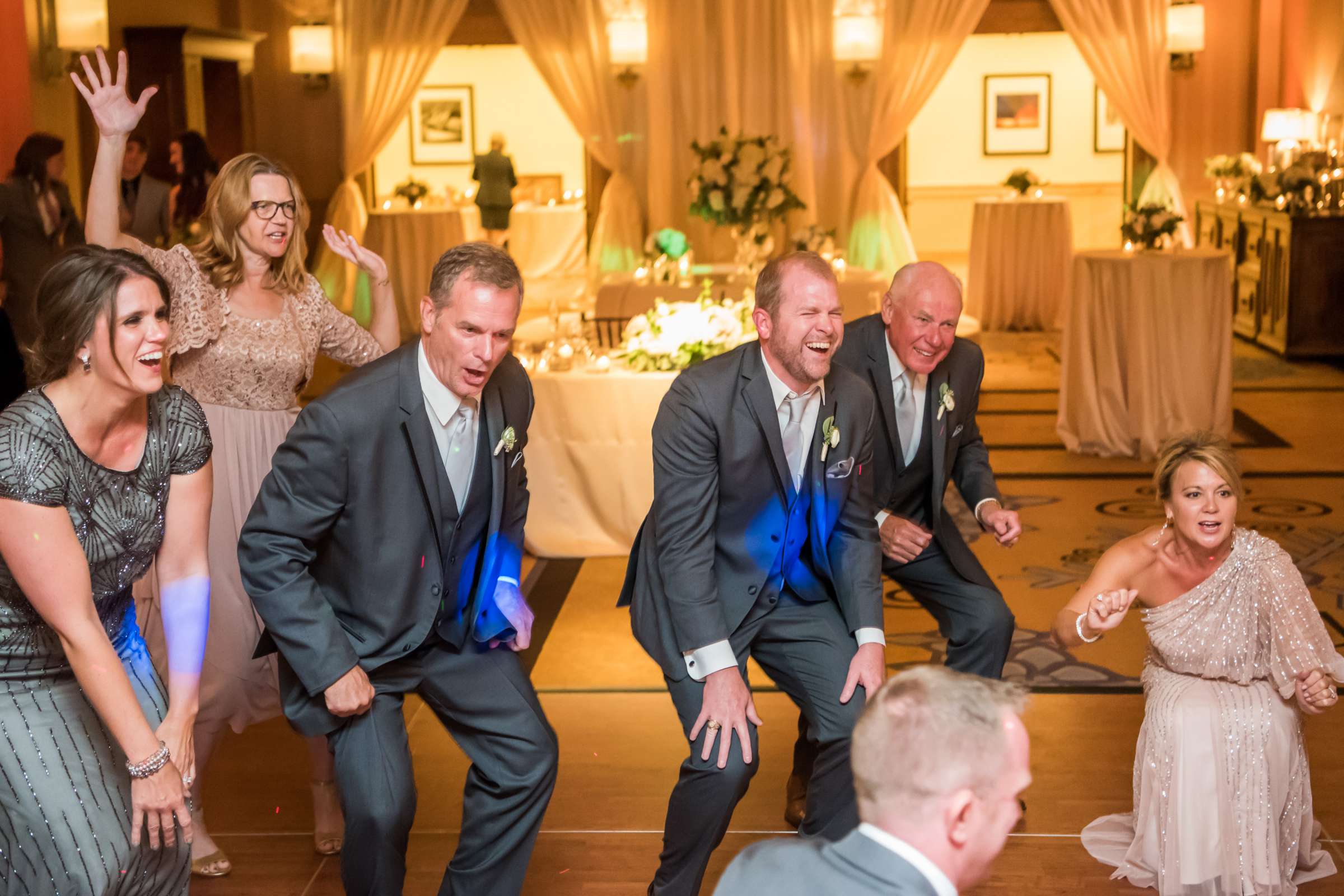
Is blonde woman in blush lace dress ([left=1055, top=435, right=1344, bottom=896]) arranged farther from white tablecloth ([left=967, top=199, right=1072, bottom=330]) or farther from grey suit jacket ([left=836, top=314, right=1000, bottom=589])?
white tablecloth ([left=967, top=199, right=1072, bottom=330])

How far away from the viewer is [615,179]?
10844 millimetres

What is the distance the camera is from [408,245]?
429 inches

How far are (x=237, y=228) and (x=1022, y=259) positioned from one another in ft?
28.3

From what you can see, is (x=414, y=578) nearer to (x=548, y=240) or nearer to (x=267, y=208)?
(x=267, y=208)

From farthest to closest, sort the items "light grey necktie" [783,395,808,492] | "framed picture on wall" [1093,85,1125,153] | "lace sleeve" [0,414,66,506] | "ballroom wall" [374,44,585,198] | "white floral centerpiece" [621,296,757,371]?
1. "framed picture on wall" [1093,85,1125,153]
2. "ballroom wall" [374,44,585,198]
3. "white floral centerpiece" [621,296,757,371]
4. "light grey necktie" [783,395,808,492]
5. "lace sleeve" [0,414,66,506]

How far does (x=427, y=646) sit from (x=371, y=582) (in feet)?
0.65

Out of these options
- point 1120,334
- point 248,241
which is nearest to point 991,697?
point 248,241

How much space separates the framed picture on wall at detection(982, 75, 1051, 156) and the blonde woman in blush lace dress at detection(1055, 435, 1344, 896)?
14.4 m

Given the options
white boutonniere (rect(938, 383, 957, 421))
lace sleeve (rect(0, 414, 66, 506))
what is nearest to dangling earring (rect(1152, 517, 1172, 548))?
white boutonniere (rect(938, 383, 957, 421))

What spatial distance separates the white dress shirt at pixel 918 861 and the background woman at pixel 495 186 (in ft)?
31.5

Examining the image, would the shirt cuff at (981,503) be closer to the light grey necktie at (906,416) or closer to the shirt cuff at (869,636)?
the light grey necktie at (906,416)

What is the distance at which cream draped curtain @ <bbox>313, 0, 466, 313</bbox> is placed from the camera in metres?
11.2

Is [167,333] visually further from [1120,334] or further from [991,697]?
[1120,334]

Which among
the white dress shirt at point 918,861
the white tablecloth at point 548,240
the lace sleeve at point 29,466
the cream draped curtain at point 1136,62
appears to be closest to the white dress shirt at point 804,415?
the lace sleeve at point 29,466
